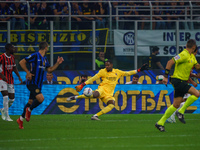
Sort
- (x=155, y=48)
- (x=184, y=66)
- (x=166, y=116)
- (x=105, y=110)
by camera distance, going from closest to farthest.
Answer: (x=166, y=116), (x=184, y=66), (x=105, y=110), (x=155, y=48)

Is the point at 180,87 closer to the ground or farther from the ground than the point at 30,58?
closer to the ground

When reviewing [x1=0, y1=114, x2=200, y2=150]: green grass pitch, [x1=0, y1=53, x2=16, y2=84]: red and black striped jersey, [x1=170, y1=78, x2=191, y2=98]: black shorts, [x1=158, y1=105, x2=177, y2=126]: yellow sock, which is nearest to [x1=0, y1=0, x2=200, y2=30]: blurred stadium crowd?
[x1=0, y1=53, x2=16, y2=84]: red and black striped jersey

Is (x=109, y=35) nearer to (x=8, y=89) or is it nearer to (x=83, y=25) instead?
(x=83, y=25)

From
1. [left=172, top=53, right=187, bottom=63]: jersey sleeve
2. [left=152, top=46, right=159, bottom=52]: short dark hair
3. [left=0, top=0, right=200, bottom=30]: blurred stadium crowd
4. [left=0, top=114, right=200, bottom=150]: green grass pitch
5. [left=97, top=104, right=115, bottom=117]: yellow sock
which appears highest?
[left=0, top=0, right=200, bottom=30]: blurred stadium crowd

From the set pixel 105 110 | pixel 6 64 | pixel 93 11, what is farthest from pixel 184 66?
pixel 93 11

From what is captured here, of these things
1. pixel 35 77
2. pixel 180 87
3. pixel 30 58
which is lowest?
pixel 180 87

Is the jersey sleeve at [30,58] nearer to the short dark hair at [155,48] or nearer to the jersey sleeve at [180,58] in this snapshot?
the jersey sleeve at [180,58]

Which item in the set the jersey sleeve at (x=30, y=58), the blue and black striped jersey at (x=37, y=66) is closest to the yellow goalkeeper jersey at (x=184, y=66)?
the blue and black striped jersey at (x=37, y=66)

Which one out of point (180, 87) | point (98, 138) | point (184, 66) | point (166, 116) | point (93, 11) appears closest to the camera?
point (98, 138)

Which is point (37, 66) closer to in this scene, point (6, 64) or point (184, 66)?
point (6, 64)

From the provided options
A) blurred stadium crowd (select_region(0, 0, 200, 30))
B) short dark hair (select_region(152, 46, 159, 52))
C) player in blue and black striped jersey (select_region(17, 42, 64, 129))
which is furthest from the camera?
blurred stadium crowd (select_region(0, 0, 200, 30))

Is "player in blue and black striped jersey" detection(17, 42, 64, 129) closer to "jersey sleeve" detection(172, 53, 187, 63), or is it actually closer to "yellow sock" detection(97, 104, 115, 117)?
"yellow sock" detection(97, 104, 115, 117)

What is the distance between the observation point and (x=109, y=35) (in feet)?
59.3

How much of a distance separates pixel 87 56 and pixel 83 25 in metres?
1.19
